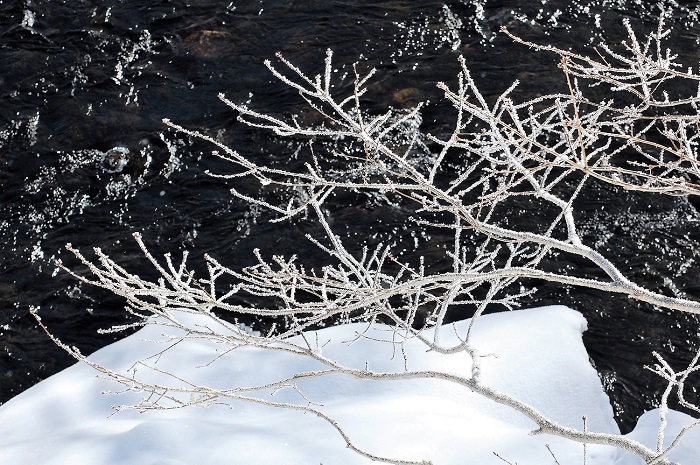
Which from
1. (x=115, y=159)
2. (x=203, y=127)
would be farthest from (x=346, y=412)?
(x=115, y=159)

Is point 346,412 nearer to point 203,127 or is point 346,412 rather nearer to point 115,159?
point 203,127

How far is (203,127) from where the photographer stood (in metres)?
6.65

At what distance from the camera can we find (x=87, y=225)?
626 centimetres

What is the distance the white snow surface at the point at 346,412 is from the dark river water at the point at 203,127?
1.07ft

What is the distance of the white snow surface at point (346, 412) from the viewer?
14.6ft

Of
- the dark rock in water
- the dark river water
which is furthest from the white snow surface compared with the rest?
the dark rock in water

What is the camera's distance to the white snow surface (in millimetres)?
4449

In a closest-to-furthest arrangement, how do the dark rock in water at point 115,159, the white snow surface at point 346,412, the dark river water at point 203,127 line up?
the white snow surface at point 346,412 → the dark river water at point 203,127 → the dark rock in water at point 115,159

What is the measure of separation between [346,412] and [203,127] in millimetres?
2938

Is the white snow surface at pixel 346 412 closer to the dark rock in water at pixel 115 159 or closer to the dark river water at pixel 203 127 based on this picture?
the dark river water at pixel 203 127

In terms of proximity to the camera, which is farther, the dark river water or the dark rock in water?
the dark rock in water

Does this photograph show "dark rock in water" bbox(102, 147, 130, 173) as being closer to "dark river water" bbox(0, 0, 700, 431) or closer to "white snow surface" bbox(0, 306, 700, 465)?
"dark river water" bbox(0, 0, 700, 431)

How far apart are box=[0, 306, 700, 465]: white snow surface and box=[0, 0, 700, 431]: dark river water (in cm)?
32

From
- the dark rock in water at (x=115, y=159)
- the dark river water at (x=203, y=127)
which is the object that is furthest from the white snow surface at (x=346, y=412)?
the dark rock in water at (x=115, y=159)
